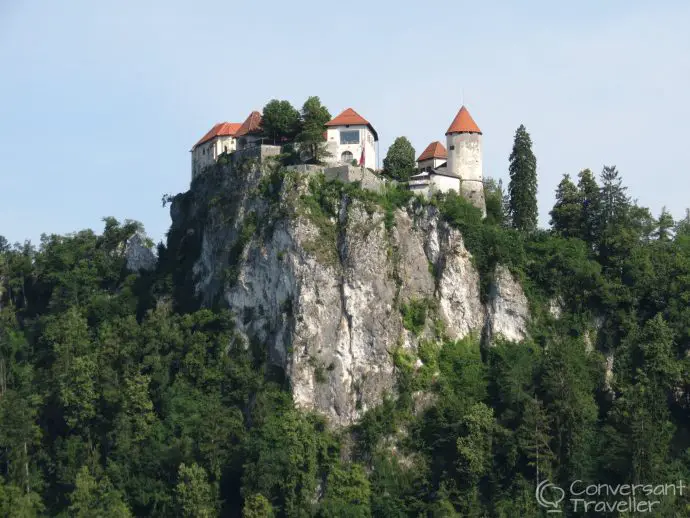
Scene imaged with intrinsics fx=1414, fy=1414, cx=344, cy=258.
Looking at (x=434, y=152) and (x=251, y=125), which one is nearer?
(x=434, y=152)

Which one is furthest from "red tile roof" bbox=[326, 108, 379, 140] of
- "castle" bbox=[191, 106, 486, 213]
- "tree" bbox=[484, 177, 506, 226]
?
"tree" bbox=[484, 177, 506, 226]

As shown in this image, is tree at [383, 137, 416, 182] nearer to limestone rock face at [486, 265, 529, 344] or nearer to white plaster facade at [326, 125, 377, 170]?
white plaster facade at [326, 125, 377, 170]

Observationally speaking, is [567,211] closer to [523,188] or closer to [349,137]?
[523,188]

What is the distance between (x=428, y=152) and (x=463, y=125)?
3.27 m

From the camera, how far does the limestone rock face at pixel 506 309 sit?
79562 mm

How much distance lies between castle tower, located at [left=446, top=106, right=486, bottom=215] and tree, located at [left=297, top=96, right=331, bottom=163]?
7.67 meters

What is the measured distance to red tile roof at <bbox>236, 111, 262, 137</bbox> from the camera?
89.3m

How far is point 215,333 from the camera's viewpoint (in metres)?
80.4

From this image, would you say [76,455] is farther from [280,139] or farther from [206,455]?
[280,139]

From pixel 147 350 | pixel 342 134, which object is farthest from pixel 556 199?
pixel 147 350

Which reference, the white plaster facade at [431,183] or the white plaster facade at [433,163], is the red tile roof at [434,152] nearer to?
the white plaster facade at [433,163]

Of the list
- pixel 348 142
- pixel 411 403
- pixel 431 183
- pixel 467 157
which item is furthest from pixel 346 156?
pixel 411 403

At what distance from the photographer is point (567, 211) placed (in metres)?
84.7
